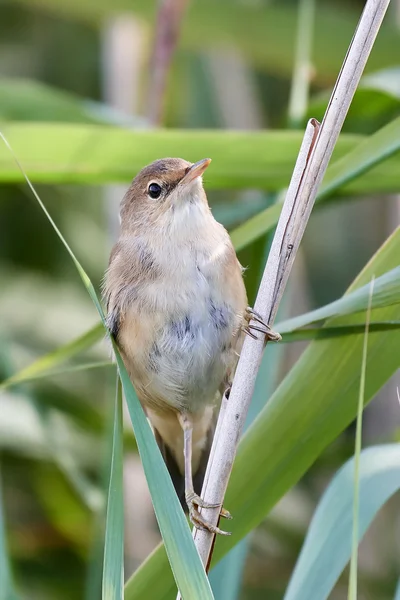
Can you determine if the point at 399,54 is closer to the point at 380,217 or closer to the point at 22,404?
the point at 380,217

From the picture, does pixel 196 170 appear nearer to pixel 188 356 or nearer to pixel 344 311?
pixel 188 356

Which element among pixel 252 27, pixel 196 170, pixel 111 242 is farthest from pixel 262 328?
pixel 111 242

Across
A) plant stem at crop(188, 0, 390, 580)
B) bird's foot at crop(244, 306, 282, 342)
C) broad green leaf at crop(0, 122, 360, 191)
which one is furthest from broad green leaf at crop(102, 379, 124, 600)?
broad green leaf at crop(0, 122, 360, 191)

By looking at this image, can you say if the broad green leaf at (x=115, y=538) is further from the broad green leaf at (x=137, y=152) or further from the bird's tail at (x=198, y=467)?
the bird's tail at (x=198, y=467)

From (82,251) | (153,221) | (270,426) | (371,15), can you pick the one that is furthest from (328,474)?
(371,15)

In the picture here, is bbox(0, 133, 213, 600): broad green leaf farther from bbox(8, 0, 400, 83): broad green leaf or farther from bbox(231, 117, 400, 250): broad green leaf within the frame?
bbox(8, 0, 400, 83): broad green leaf

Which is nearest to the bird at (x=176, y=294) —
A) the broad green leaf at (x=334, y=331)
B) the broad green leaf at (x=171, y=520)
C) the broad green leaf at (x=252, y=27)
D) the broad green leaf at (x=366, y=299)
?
the broad green leaf at (x=334, y=331)
